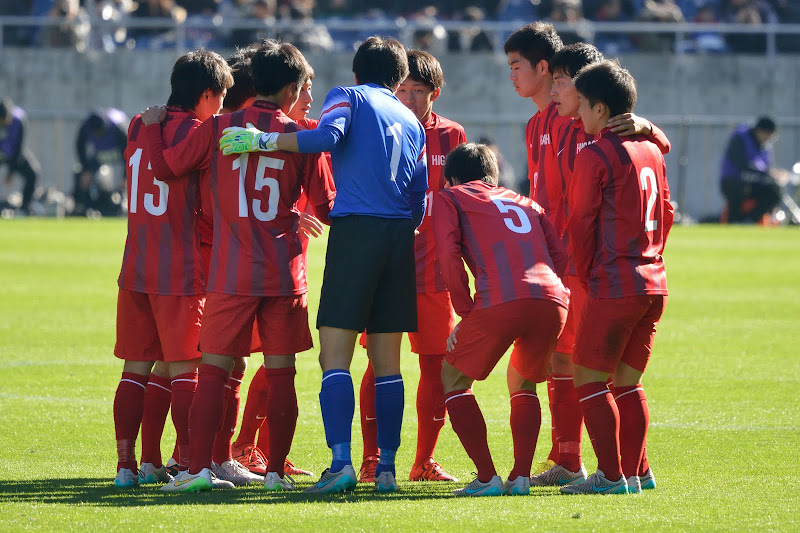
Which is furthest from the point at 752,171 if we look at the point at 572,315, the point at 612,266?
the point at 612,266

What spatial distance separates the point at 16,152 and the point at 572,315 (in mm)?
18958

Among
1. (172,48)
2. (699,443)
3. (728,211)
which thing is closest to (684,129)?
(728,211)

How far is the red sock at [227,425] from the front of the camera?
20.2 ft

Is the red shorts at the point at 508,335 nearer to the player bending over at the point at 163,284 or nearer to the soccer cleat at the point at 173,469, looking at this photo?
the player bending over at the point at 163,284

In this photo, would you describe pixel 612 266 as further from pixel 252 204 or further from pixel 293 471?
pixel 293 471

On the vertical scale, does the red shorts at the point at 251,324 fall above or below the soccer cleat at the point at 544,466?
above

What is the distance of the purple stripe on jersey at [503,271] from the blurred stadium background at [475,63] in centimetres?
1908

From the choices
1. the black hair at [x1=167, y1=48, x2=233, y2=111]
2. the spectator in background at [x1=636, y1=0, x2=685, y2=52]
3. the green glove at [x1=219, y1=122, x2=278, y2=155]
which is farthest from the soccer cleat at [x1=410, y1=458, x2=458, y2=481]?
the spectator in background at [x1=636, y1=0, x2=685, y2=52]

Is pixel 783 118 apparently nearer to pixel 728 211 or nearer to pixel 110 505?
pixel 728 211

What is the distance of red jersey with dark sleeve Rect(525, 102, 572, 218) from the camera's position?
6480mm

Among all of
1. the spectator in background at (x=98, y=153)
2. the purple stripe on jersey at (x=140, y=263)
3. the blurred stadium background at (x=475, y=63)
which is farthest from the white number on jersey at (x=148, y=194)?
the blurred stadium background at (x=475, y=63)

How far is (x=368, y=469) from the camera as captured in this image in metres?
6.23

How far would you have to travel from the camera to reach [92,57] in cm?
2561

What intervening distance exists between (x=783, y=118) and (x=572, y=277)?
794 inches
